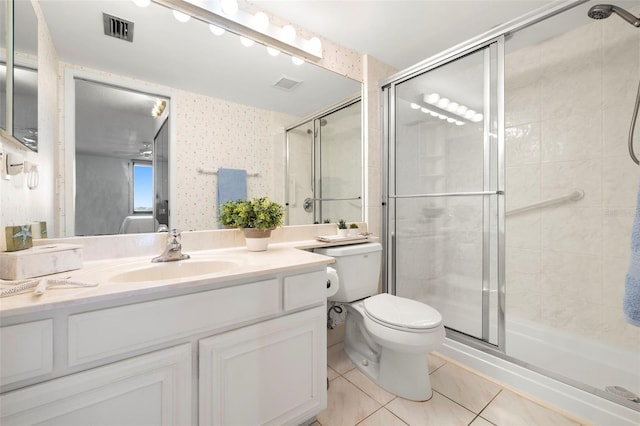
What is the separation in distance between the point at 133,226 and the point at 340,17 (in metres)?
1.75

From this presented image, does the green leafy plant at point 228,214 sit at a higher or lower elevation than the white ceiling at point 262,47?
lower

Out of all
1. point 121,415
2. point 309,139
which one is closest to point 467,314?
point 309,139

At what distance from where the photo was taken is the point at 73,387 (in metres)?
0.67

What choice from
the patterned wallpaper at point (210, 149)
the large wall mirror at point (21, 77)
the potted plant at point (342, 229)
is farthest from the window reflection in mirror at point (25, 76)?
the potted plant at point (342, 229)

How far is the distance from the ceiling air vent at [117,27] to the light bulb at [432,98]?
1.91 metres

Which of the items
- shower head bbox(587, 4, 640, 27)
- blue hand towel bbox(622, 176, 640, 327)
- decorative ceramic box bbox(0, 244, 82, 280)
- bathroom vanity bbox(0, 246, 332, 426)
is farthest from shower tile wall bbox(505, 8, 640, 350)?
decorative ceramic box bbox(0, 244, 82, 280)

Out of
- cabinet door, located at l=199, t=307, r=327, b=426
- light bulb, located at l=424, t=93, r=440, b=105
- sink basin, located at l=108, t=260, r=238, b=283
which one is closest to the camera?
cabinet door, located at l=199, t=307, r=327, b=426

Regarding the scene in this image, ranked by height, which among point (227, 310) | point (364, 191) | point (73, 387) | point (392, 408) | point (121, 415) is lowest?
point (392, 408)

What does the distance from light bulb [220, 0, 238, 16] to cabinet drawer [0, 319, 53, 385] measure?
5.25ft

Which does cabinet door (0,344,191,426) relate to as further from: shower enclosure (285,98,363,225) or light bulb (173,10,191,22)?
light bulb (173,10,191,22)

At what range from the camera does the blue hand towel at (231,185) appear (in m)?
1.45

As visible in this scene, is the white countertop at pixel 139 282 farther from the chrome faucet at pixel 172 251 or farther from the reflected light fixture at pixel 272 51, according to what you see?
the reflected light fixture at pixel 272 51

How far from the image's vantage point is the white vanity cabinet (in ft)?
2.12

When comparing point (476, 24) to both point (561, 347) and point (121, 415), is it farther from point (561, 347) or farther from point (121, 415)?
point (121, 415)
